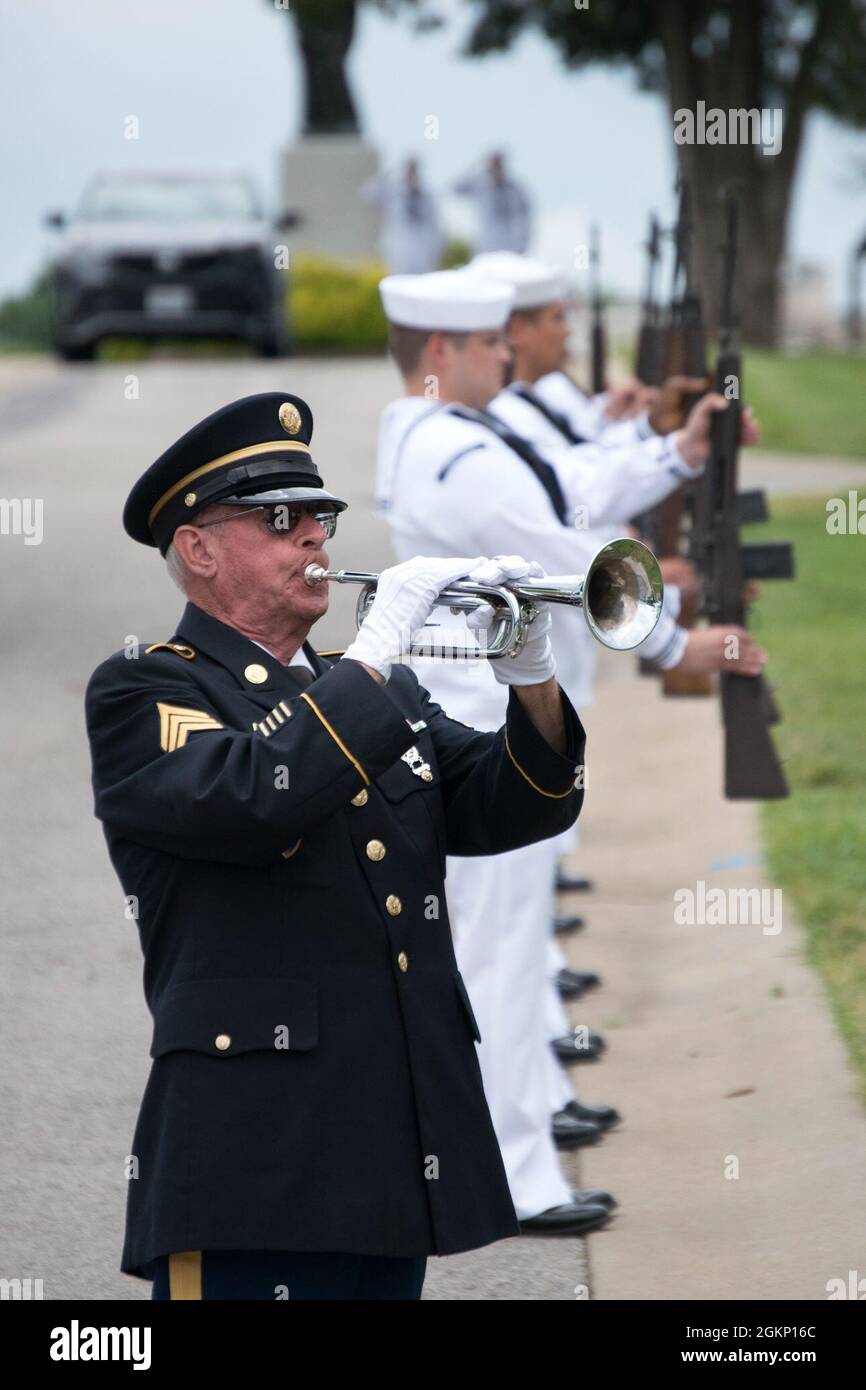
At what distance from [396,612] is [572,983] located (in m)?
4.04

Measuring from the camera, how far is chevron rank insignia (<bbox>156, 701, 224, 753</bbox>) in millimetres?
2928

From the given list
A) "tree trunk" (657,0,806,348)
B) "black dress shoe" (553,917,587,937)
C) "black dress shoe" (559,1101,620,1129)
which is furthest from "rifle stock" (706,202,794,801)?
"tree trunk" (657,0,806,348)

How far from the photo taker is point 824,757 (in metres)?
9.56

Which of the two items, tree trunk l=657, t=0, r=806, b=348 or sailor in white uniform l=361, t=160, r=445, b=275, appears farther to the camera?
tree trunk l=657, t=0, r=806, b=348

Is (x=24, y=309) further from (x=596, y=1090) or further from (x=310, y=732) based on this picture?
(x=310, y=732)

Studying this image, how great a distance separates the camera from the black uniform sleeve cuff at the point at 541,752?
314 centimetres

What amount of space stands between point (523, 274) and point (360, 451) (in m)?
10.9

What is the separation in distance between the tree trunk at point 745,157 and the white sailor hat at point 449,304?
75.7 ft

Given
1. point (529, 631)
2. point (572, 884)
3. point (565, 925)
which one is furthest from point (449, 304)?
point (572, 884)

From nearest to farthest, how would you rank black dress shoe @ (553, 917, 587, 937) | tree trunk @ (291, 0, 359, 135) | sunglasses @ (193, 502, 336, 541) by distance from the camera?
sunglasses @ (193, 502, 336, 541) < black dress shoe @ (553, 917, 587, 937) < tree trunk @ (291, 0, 359, 135)

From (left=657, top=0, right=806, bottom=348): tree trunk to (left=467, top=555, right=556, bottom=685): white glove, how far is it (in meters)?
25.2

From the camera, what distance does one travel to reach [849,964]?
677 centimetres

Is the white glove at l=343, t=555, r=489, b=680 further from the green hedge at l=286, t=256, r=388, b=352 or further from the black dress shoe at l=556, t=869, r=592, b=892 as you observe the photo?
the green hedge at l=286, t=256, r=388, b=352

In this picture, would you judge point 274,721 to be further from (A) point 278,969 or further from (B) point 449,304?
(B) point 449,304
